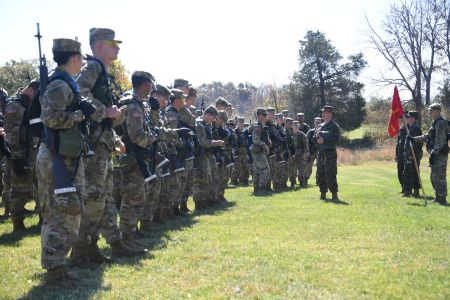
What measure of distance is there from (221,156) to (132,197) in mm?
6599

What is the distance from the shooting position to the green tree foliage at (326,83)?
5006cm

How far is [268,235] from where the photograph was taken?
316 inches

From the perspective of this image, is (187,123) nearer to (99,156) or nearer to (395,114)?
(99,156)

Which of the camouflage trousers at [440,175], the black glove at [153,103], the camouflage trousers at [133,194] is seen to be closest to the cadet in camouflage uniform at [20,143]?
the black glove at [153,103]

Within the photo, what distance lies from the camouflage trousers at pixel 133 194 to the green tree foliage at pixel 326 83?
44735mm

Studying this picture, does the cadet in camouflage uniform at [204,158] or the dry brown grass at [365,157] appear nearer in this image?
the cadet in camouflage uniform at [204,158]

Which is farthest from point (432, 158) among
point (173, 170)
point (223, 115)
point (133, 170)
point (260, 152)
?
point (133, 170)

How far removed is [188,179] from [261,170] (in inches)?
177

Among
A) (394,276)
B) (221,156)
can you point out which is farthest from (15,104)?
(394,276)

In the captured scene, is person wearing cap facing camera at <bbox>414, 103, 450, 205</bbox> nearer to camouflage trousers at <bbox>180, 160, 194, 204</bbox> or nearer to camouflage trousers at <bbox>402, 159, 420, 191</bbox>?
camouflage trousers at <bbox>402, 159, 420, 191</bbox>

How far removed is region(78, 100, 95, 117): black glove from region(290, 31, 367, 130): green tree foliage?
46.5m

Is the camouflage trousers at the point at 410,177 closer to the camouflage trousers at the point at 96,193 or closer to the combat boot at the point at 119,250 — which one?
the combat boot at the point at 119,250

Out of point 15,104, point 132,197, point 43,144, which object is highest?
point 15,104

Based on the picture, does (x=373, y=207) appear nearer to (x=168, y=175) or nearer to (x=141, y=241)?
(x=168, y=175)
